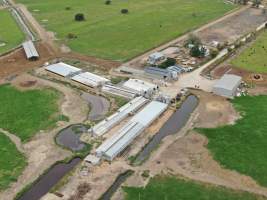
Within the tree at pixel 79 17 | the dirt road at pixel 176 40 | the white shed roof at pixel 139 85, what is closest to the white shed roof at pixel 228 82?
the white shed roof at pixel 139 85

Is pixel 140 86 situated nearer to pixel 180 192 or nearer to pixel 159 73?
pixel 159 73

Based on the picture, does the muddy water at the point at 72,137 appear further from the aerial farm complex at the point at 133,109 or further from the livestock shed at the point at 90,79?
the livestock shed at the point at 90,79

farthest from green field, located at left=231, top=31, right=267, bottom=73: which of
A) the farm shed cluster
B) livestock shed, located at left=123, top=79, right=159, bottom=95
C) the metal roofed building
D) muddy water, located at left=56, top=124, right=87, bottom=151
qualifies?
muddy water, located at left=56, top=124, right=87, bottom=151

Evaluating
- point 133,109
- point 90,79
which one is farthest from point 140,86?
point 90,79

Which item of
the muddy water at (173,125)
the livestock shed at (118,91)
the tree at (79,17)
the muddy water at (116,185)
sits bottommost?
the muddy water at (116,185)

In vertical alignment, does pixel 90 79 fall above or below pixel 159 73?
below

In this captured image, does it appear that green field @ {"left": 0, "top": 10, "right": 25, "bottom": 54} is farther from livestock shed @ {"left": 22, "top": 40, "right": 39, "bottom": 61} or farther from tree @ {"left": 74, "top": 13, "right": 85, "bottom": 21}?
tree @ {"left": 74, "top": 13, "right": 85, "bottom": 21}

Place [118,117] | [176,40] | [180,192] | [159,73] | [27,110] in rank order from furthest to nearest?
[176,40] → [159,73] → [27,110] → [118,117] → [180,192]
